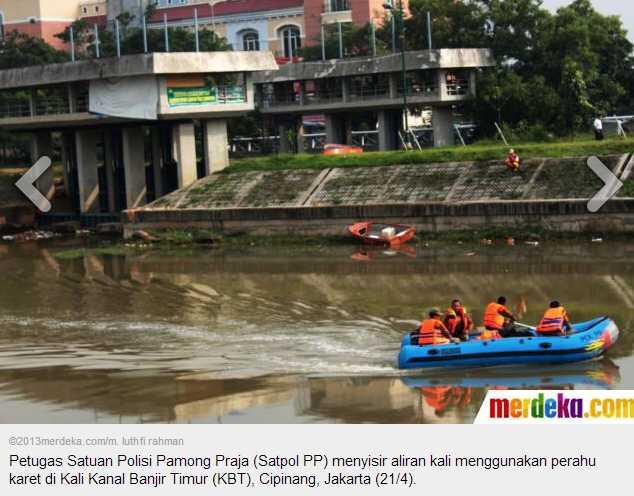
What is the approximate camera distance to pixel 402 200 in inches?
1615

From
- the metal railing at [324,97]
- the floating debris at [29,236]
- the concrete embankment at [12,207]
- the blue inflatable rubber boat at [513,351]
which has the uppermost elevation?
the metal railing at [324,97]

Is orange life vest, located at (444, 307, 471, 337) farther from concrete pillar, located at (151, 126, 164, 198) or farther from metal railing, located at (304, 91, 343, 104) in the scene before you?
metal railing, located at (304, 91, 343, 104)

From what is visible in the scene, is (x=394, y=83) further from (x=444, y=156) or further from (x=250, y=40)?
(x=250, y=40)

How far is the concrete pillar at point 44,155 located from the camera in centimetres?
5556

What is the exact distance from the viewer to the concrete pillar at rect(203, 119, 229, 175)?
4871 centimetres

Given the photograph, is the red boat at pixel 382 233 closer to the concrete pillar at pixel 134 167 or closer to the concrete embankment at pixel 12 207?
the concrete pillar at pixel 134 167

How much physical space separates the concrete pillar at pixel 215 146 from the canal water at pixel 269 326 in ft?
25.7

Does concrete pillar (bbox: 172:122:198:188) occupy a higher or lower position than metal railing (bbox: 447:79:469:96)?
lower

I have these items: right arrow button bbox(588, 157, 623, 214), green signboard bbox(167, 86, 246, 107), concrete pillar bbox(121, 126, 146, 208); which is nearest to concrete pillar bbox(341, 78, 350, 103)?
green signboard bbox(167, 86, 246, 107)

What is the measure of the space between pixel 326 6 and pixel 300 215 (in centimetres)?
3827

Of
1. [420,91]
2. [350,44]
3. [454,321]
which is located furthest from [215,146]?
[454,321]

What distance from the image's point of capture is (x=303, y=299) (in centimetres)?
3039

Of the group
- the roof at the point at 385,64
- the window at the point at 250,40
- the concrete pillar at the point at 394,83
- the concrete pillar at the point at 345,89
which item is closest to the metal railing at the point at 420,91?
the concrete pillar at the point at 394,83

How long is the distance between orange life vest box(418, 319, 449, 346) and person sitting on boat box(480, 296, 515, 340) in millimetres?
869
